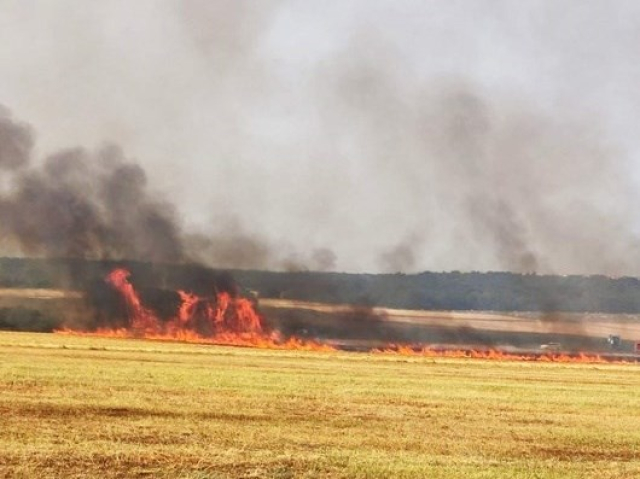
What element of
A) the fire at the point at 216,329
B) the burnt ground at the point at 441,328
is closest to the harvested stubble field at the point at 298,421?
the fire at the point at 216,329

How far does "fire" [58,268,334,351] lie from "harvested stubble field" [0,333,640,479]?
28.5 meters

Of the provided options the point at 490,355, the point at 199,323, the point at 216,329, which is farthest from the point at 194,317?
the point at 490,355

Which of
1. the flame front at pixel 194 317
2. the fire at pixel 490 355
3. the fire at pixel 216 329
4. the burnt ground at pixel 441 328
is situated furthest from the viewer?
the burnt ground at pixel 441 328

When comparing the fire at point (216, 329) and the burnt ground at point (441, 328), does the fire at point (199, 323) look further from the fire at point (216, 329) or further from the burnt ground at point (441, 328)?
the burnt ground at point (441, 328)

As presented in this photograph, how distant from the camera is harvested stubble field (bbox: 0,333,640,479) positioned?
27016 mm

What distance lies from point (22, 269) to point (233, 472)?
76.4 meters

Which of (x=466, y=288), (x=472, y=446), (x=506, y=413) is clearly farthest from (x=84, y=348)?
(x=466, y=288)

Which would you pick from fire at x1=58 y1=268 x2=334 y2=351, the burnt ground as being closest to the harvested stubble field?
fire at x1=58 y1=268 x2=334 y2=351

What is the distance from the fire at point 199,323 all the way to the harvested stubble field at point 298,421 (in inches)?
1122

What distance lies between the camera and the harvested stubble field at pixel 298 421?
27.0 metres

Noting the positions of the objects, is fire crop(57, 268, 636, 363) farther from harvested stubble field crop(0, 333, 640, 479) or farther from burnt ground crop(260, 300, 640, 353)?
harvested stubble field crop(0, 333, 640, 479)

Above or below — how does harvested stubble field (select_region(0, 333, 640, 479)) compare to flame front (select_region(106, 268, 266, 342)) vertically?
below

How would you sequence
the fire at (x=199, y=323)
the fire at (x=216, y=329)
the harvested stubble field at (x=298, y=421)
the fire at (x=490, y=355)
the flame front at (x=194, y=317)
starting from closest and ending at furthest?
the harvested stubble field at (x=298, y=421) → the fire at (x=490, y=355) → the fire at (x=216, y=329) → the fire at (x=199, y=323) → the flame front at (x=194, y=317)

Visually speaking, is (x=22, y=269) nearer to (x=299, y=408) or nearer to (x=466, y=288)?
(x=466, y=288)
